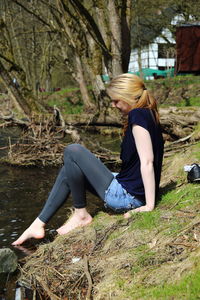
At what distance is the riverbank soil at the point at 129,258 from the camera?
8.84ft

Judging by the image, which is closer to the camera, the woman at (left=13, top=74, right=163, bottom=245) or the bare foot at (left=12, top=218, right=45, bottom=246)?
the woman at (left=13, top=74, right=163, bottom=245)

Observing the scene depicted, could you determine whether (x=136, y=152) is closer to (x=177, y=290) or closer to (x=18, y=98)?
(x=177, y=290)

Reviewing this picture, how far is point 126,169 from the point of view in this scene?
3928 mm

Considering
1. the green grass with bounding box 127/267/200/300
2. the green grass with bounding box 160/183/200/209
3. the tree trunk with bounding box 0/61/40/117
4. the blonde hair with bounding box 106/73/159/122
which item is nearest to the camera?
the green grass with bounding box 127/267/200/300

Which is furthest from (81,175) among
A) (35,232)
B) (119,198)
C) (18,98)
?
(18,98)

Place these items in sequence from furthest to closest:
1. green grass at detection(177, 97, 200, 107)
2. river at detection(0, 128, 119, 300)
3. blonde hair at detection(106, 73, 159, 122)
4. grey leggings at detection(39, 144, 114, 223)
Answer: green grass at detection(177, 97, 200, 107), river at detection(0, 128, 119, 300), grey leggings at detection(39, 144, 114, 223), blonde hair at detection(106, 73, 159, 122)

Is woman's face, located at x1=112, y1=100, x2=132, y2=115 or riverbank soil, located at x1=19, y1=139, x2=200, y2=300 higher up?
woman's face, located at x1=112, y1=100, x2=132, y2=115

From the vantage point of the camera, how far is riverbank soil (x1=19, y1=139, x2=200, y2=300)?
2.69 meters

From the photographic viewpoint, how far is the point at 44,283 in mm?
3264

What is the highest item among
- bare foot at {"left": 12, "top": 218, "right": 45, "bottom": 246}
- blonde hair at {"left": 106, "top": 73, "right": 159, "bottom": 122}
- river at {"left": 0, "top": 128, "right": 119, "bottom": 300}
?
blonde hair at {"left": 106, "top": 73, "right": 159, "bottom": 122}

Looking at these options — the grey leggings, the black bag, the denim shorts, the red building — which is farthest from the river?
the red building

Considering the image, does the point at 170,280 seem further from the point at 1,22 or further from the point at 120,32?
the point at 1,22

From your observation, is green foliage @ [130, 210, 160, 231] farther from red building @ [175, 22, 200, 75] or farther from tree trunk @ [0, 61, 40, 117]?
red building @ [175, 22, 200, 75]

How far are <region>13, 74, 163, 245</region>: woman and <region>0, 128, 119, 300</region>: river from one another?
57 centimetres
